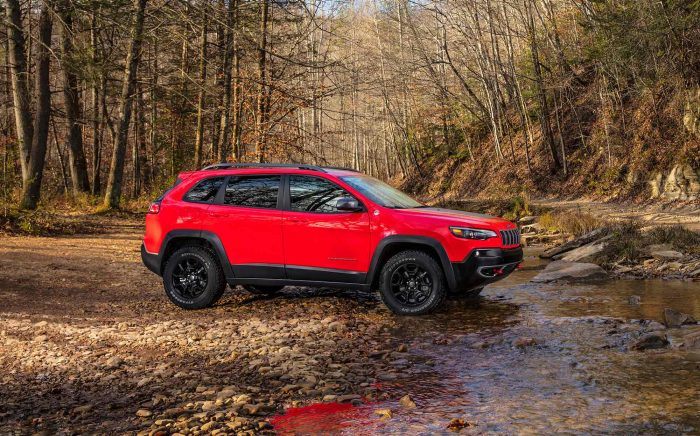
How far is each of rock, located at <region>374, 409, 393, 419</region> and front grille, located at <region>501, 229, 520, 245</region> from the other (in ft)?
12.3

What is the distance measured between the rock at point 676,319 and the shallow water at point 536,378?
1.09 feet

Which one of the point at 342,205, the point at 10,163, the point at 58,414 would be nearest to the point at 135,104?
the point at 10,163

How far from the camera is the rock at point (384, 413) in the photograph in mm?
4684

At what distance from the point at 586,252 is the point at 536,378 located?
850 centimetres

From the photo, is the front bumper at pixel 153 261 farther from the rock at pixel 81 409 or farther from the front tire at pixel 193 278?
the rock at pixel 81 409

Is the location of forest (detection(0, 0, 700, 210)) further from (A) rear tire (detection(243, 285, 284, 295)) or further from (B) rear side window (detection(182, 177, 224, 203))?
(A) rear tire (detection(243, 285, 284, 295))

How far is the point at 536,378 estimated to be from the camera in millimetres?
5488

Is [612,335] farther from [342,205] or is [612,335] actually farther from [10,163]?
[10,163]

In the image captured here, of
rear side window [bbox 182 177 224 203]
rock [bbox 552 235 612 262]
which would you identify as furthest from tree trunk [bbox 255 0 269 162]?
rear side window [bbox 182 177 224 203]

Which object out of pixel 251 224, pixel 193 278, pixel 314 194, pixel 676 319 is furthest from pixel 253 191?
pixel 676 319

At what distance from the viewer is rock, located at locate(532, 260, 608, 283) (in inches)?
444

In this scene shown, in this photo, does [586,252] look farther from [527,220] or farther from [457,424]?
[457,424]

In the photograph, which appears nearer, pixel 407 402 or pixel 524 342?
pixel 407 402

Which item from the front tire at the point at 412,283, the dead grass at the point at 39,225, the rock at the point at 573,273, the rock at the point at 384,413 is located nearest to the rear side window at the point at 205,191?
the front tire at the point at 412,283
